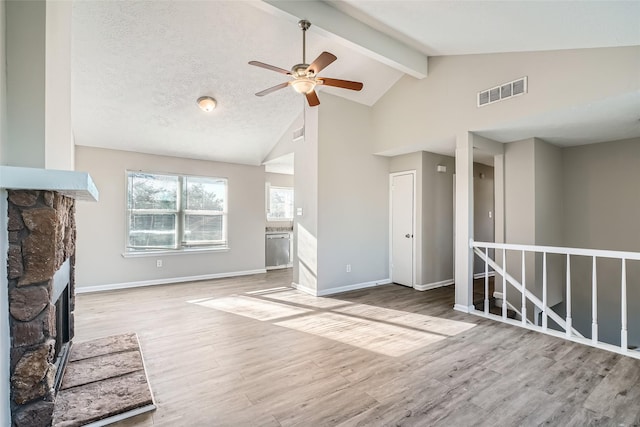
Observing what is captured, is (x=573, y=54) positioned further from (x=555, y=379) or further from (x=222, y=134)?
(x=222, y=134)

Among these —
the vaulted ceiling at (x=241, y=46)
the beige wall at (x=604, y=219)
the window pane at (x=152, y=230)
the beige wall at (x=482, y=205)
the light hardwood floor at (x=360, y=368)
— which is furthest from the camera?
the beige wall at (x=482, y=205)

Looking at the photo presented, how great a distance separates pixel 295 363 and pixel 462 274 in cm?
255

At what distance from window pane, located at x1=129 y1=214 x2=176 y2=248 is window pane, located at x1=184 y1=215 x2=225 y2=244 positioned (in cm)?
26

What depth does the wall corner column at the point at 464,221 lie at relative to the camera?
3.96 meters

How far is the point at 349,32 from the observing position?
3.41m

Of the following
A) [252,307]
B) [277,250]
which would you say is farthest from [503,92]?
[277,250]

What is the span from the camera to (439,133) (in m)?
4.26

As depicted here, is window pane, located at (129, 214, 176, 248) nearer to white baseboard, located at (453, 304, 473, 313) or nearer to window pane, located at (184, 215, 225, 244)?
window pane, located at (184, 215, 225, 244)

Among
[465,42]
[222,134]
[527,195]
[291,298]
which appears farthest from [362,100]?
[291,298]

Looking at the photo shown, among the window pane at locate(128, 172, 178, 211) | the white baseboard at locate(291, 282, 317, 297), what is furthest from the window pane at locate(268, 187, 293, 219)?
the white baseboard at locate(291, 282, 317, 297)

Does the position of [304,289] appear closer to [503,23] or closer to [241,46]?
[241,46]

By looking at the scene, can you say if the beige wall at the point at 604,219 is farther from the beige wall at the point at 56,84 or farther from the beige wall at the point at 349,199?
the beige wall at the point at 56,84

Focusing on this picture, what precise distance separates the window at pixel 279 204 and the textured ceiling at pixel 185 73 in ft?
7.45

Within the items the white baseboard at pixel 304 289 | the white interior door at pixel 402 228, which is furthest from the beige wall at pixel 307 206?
the white interior door at pixel 402 228
